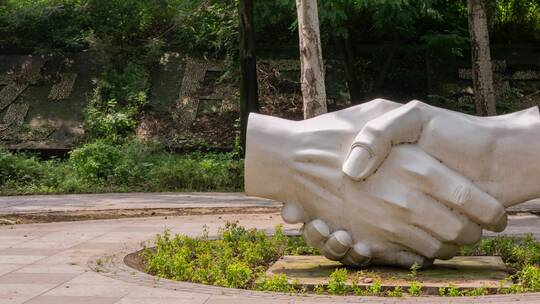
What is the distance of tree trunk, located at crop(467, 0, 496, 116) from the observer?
17.8m

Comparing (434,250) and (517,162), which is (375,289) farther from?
(517,162)

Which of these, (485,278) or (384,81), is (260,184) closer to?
(485,278)

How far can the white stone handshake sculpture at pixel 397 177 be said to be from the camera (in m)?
8.04

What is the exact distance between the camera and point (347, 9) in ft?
69.8

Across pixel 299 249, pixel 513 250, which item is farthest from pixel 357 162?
pixel 513 250

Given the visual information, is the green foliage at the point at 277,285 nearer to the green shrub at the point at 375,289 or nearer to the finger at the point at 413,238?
the green shrub at the point at 375,289

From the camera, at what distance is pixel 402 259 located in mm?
8398

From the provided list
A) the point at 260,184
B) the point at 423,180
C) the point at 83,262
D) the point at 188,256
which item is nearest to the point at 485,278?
the point at 423,180

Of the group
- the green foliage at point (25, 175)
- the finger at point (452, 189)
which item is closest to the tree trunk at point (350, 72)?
the green foliage at point (25, 175)

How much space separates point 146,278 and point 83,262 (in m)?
1.36

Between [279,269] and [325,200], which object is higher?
[325,200]

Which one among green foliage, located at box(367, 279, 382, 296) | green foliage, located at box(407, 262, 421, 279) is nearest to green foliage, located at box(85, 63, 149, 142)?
green foliage, located at box(407, 262, 421, 279)

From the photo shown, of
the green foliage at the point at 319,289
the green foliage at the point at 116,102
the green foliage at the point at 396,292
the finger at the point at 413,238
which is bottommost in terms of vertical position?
the green foliage at the point at 396,292

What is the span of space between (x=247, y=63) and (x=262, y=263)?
41.2ft
